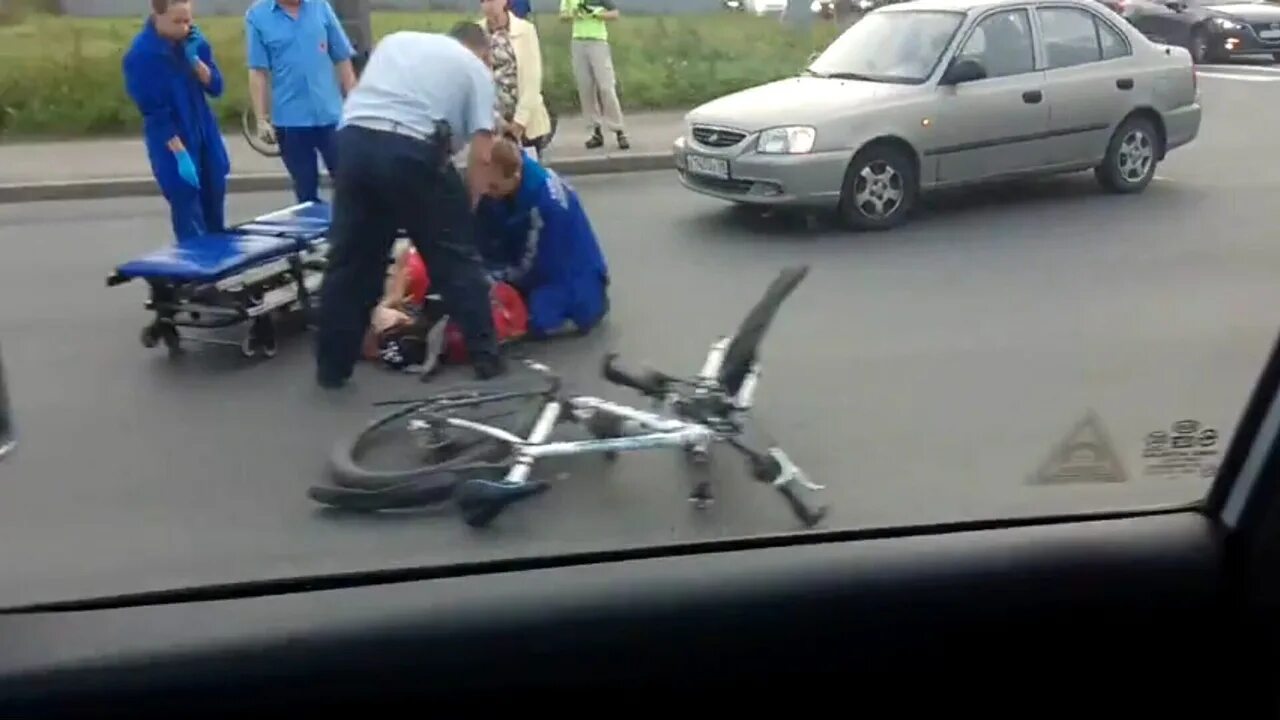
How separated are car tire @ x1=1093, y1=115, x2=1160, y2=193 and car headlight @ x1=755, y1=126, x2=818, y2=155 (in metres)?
0.69

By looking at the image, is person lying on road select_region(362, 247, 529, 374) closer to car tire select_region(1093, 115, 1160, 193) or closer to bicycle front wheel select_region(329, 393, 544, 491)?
bicycle front wheel select_region(329, 393, 544, 491)

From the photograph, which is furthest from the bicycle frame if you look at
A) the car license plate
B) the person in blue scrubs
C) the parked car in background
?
the parked car in background

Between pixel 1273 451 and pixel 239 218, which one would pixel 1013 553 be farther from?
pixel 239 218

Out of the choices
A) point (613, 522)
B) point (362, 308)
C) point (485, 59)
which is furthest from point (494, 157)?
point (613, 522)

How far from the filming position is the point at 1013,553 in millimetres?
2520

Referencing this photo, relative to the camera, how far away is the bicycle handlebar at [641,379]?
3.05 meters

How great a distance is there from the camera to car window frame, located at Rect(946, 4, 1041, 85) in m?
3.28

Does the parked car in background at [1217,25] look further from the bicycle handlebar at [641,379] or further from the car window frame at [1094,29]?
the bicycle handlebar at [641,379]

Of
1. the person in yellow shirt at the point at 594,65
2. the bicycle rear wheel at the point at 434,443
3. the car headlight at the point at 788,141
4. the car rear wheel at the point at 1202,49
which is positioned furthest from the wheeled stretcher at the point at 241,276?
the car rear wheel at the point at 1202,49

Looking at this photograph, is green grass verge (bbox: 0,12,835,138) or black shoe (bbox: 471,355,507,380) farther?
black shoe (bbox: 471,355,507,380)

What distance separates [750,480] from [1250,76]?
150 centimetres

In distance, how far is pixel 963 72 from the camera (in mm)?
3291

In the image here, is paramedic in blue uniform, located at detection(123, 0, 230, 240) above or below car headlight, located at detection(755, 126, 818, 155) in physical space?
above

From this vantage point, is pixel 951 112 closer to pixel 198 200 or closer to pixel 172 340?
pixel 198 200
